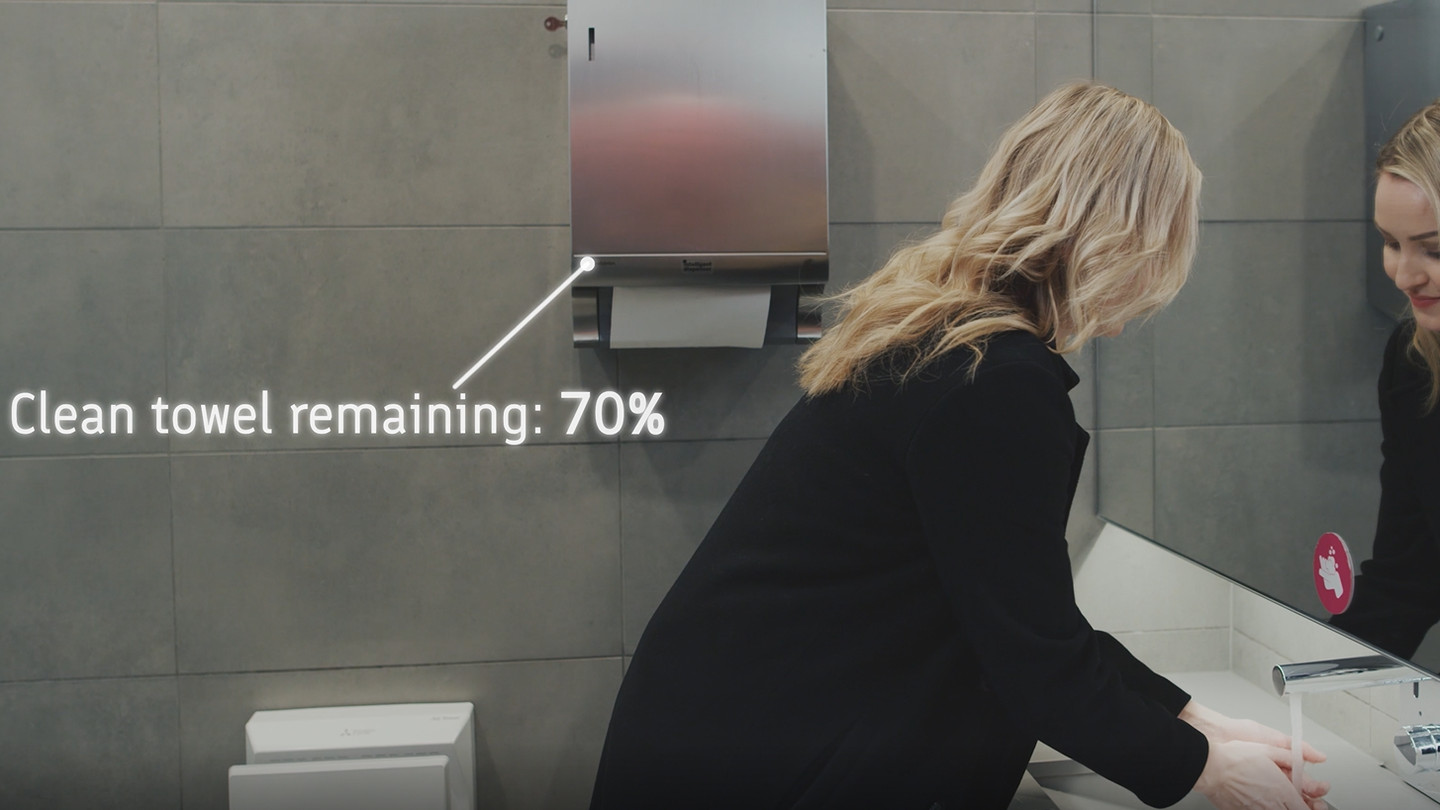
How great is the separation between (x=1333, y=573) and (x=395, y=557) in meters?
1.42

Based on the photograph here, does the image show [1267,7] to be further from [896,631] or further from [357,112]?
[357,112]

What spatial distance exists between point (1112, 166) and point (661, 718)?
2.38 feet

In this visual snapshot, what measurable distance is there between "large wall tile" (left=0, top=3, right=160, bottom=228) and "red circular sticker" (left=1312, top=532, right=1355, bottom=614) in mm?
1806

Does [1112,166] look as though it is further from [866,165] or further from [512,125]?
[512,125]

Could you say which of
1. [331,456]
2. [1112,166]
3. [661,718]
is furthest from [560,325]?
[1112,166]

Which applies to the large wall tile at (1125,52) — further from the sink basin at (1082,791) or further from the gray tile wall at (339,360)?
the sink basin at (1082,791)

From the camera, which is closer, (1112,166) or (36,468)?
(1112,166)

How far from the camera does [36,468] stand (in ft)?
5.73

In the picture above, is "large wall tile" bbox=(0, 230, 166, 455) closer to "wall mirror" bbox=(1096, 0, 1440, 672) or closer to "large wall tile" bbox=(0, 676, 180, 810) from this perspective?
"large wall tile" bbox=(0, 676, 180, 810)

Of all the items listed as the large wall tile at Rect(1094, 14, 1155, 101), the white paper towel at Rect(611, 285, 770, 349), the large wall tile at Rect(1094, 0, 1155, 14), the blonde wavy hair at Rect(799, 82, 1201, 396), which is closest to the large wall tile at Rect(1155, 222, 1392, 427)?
the blonde wavy hair at Rect(799, 82, 1201, 396)

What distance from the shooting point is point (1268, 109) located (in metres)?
1.26

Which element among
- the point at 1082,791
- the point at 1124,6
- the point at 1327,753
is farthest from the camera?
the point at 1124,6

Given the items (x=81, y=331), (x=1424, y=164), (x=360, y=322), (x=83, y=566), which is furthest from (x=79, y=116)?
(x=1424, y=164)

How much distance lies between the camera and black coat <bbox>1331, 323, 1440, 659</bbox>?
97 centimetres
